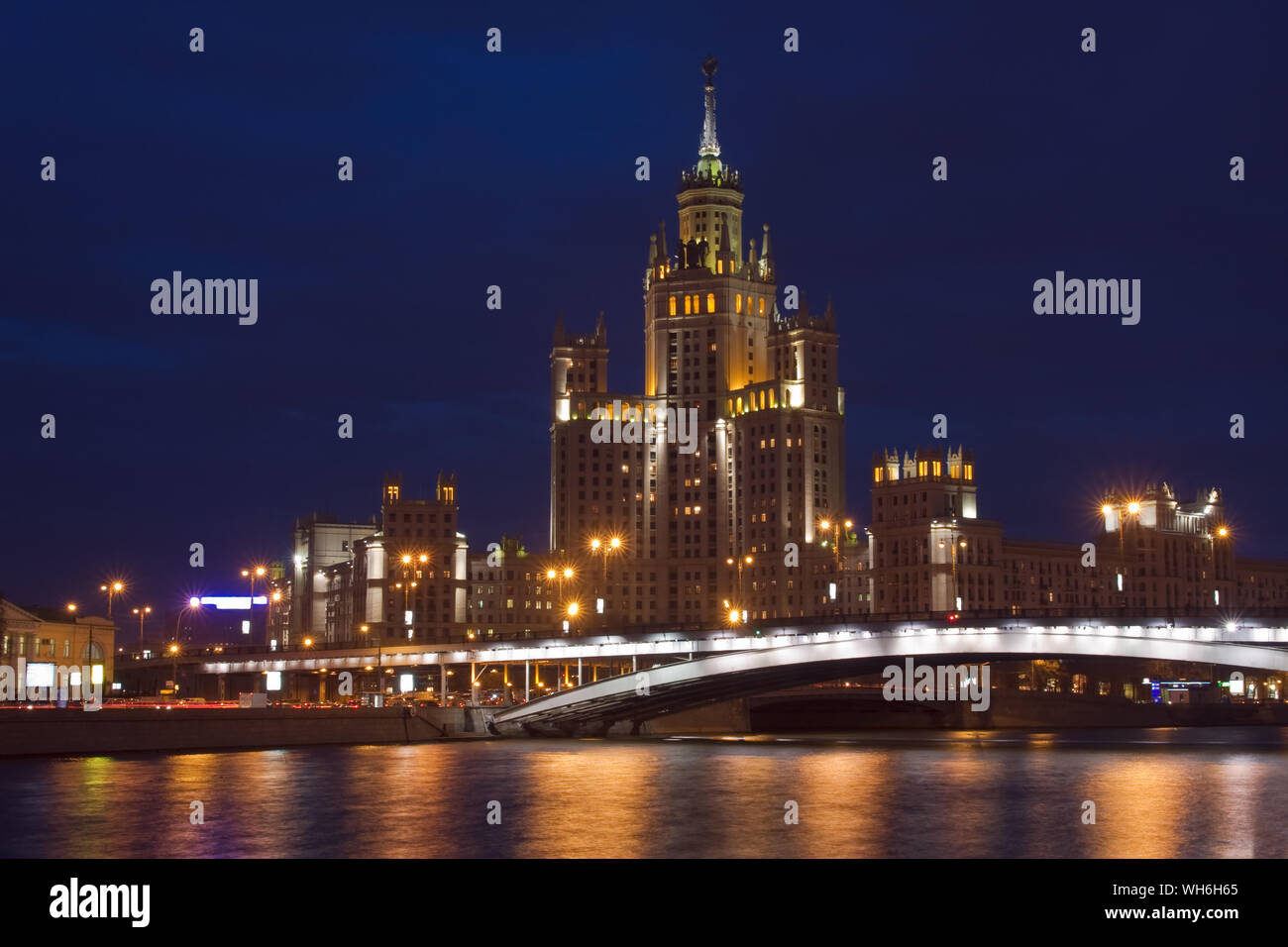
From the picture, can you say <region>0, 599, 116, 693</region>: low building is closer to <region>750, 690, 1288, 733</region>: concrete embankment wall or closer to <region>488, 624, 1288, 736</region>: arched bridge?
<region>488, 624, 1288, 736</region>: arched bridge

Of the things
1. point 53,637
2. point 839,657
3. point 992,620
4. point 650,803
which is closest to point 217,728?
point 839,657

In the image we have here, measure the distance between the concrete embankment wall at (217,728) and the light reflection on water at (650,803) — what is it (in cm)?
433

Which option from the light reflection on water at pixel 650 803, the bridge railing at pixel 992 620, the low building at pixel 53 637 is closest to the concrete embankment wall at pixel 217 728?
the light reflection on water at pixel 650 803

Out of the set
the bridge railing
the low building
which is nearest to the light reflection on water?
the bridge railing

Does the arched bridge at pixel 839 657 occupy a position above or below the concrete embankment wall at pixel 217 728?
above

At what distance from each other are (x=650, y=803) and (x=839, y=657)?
35.8m

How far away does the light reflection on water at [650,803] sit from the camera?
50.8m

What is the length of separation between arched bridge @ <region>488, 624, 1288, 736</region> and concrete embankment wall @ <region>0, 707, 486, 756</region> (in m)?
5.94

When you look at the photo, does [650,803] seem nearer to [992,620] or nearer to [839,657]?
[839,657]

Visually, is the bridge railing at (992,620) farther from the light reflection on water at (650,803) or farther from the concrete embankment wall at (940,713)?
the concrete embankment wall at (940,713)

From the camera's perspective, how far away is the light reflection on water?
50812 mm

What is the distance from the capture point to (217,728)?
104 metres
